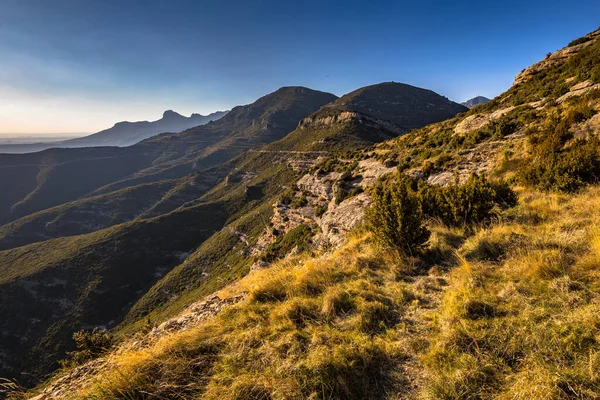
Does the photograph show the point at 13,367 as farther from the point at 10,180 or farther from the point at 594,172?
the point at 10,180

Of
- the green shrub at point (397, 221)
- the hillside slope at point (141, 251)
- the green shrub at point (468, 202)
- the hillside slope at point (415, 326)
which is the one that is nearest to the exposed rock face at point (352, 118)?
the hillside slope at point (141, 251)

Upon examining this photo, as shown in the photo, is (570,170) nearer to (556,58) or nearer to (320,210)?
(320,210)

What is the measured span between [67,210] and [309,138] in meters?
131

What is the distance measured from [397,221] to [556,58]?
41.9m

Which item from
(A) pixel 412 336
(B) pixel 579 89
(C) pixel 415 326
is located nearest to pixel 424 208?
(C) pixel 415 326

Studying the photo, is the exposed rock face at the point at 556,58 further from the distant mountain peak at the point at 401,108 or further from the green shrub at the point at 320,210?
the distant mountain peak at the point at 401,108

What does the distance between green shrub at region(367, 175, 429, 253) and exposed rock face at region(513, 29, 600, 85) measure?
3957cm

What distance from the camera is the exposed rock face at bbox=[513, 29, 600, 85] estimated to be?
2865 cm

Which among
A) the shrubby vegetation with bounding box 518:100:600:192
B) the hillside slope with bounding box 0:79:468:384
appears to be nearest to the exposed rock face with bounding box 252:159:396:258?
the shrubby vegetation with bounding box 518:100:600:192

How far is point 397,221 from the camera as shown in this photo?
228 inches

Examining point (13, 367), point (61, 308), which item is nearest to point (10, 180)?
point (61, 308)

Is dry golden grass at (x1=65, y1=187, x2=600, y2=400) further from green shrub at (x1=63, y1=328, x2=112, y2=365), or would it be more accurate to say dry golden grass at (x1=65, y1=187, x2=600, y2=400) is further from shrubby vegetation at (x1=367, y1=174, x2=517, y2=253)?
green shrub at (x1=63, y1=328, x2=112, y2=365)

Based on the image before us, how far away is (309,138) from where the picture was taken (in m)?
119

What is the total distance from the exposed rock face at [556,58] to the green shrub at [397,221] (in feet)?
130
